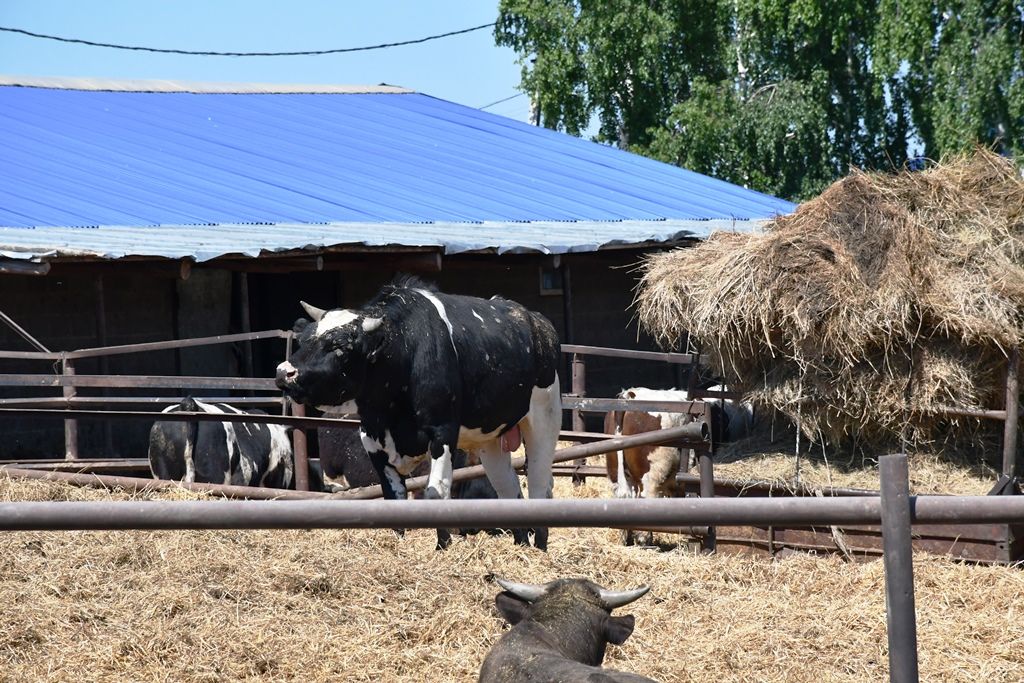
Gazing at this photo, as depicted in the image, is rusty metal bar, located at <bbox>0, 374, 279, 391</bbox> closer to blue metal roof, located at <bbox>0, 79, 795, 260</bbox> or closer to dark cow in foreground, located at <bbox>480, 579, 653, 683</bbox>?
blue metal roof, located at <bbox>0, 79, 795, 260</bbox>

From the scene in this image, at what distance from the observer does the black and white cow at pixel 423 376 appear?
24.4 feet

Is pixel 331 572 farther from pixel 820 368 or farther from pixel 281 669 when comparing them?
pixel 820 368

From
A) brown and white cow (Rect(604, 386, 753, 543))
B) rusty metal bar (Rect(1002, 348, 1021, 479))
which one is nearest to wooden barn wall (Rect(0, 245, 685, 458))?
brown and white cow (Rect(604, 386, 753, 543))

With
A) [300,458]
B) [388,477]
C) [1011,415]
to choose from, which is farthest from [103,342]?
[1011,415]

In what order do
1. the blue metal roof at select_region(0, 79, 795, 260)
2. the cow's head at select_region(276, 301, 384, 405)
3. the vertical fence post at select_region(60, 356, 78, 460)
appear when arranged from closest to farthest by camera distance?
the cow's head at select_region(276, 301, 384, 405)
the vertical fence post at select_region(60, 356, 78, 460)
the blue metal roof at select_region(0, 79, 795, 260)

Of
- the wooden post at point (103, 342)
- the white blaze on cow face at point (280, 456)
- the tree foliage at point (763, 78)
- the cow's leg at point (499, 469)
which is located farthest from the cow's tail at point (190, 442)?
the tree foliage at point (763, 78)

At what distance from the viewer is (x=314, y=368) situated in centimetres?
734

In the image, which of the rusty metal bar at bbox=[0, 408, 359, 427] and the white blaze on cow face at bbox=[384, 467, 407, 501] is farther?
the rusty metal bar at bbox=[0, 408, 359, 427]

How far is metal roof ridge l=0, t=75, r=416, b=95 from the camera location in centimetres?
2120

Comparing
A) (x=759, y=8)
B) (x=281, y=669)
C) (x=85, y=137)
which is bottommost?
(x=281, y=669)

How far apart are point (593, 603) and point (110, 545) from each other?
11.7ft

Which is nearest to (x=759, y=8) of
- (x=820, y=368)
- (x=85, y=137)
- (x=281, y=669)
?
(x=85, y=137)

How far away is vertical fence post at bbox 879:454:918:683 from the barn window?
45.2ft

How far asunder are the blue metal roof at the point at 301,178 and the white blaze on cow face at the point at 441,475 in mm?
4801
